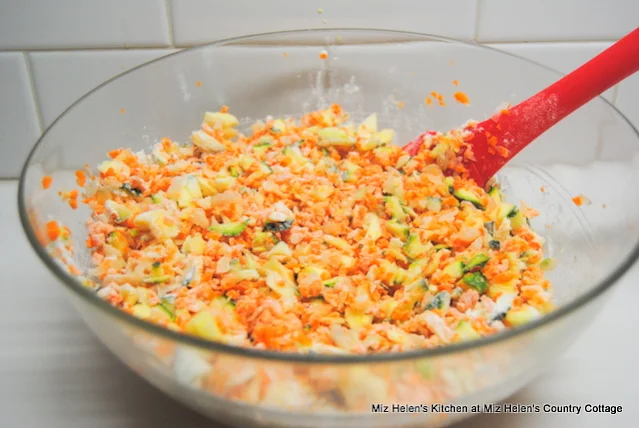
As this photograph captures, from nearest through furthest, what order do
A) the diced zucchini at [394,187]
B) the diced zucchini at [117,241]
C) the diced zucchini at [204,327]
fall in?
the diced zucchini at [204,327] < the diced zucchini at [117,241] < the diced zucchini at [394,187]

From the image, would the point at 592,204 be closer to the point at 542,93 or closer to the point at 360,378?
the point at 542,93

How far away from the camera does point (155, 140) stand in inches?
42.3

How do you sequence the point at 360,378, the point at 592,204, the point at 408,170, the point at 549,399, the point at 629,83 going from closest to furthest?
the point at 360,378 → the point at 549,399 → the point at 592,204 → the point at 408,170 → the point at 629,83

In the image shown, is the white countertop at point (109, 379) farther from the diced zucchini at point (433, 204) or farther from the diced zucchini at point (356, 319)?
the diced zucchini at point (433, 204)

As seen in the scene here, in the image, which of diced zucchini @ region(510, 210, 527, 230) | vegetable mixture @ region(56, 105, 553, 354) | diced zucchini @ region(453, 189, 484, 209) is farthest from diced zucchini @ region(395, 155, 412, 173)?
diced zucchini @ region(510, 210, 527, 230)

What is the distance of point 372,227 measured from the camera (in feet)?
3.05

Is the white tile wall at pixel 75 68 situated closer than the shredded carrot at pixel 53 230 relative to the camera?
No

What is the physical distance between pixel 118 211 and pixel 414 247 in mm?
470

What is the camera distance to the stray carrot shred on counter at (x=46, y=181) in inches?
31.7

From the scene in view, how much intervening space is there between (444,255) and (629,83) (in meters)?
0.64

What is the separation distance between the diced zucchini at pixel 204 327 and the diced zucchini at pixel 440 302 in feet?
0.95

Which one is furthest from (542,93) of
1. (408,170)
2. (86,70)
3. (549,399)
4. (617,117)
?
(86,70)

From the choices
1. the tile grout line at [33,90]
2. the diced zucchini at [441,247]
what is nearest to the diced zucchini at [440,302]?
the diced zucchini at [441,247]

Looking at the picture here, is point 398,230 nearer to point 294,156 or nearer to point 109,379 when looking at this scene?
point 294,156
